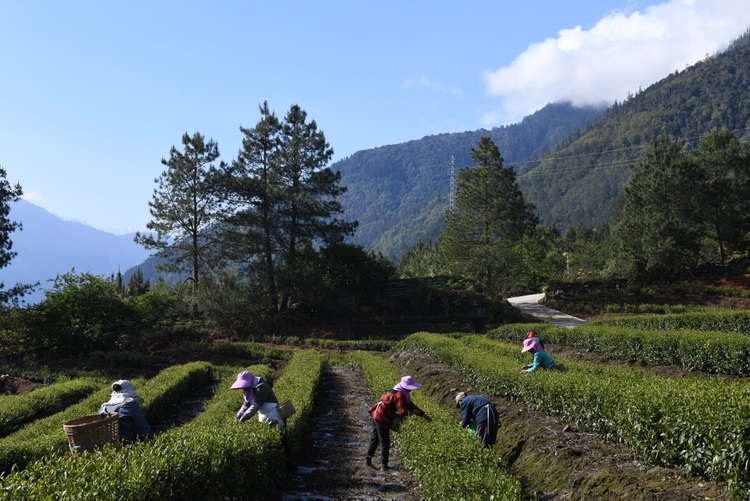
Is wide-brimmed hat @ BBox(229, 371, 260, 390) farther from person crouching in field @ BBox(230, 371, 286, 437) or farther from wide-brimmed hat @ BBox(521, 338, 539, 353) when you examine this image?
wide-brimmed hat @ BBox(521, 338, 539, 353)

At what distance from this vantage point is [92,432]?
775 centimetres

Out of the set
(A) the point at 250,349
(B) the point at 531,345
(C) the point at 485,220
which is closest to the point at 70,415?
(B) the point at 531,345

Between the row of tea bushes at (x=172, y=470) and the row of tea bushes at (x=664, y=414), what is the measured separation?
5.44 m

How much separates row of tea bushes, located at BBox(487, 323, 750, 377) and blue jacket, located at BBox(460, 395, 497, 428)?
8731mm

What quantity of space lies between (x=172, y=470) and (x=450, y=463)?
4.17 metres

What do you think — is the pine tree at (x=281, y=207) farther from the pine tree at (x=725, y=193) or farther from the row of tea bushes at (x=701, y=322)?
the pine tree at (x=725, y=193)

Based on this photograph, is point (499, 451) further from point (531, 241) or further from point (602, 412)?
point (531, 241)

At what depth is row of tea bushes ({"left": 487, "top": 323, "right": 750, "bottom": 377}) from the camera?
45.9ft

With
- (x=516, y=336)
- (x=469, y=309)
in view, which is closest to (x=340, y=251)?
(x=469, y=309)

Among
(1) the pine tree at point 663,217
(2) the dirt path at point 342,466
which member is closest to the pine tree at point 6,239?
(2) the dirt path at point 342,466

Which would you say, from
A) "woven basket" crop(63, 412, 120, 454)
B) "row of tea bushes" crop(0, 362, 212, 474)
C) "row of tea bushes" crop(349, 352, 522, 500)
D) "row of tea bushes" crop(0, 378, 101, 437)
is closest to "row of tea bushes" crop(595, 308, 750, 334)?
"row of tea bushes" crop(349, 352, 522, 500)

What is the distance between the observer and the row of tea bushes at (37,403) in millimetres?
13909

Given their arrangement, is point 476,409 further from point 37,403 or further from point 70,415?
point 37,403

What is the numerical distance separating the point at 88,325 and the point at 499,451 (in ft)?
88.8
